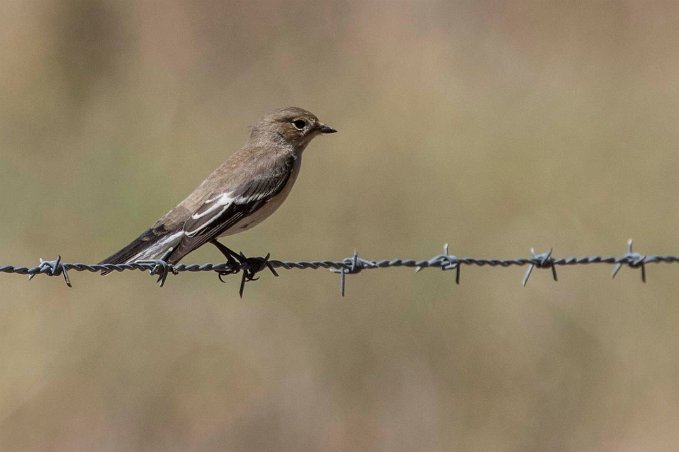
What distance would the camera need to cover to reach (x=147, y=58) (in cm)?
1377

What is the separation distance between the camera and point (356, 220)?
35.3 ft

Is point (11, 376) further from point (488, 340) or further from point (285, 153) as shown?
point (488, 340)

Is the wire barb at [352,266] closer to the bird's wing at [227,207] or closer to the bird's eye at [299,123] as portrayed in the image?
the bird's wing at [227,207]

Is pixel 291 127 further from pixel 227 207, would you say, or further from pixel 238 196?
pixel 227 207

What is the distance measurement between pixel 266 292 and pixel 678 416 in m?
3.76

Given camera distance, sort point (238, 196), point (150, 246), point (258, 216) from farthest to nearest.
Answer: point (258, 216) → point (238, 196) → point (150, 246)

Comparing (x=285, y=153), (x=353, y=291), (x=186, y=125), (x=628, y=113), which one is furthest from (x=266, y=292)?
(x=628, y=113)

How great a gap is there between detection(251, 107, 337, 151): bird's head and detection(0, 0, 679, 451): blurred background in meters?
1.68

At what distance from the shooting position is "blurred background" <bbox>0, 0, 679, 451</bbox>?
29.7 feet

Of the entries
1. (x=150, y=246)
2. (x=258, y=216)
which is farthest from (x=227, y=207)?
(x=150, y=246)

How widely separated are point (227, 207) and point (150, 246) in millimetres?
625

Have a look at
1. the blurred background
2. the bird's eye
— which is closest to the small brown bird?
the bird's eye

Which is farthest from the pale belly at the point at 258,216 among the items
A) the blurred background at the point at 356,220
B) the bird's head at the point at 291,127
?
the blurred background at the point at 356,220

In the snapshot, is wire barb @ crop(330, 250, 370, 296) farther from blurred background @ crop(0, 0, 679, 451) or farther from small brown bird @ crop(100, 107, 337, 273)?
blurred background @ crop(0, 0, 679, 451)
